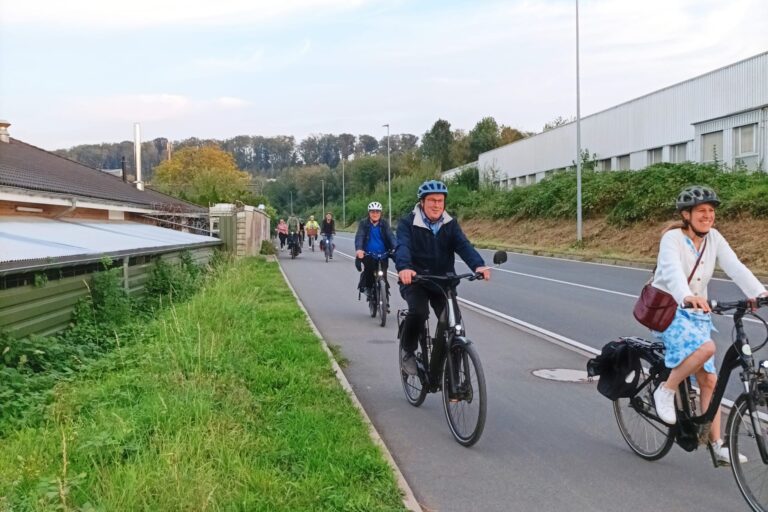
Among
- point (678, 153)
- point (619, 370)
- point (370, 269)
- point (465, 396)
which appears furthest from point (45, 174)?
point (678, 153)

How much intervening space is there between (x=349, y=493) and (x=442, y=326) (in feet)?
6.34

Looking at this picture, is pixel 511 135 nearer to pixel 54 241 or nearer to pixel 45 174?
pixel 45 174

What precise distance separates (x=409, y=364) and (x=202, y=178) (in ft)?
157

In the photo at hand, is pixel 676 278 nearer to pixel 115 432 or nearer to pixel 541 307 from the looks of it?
pixel 115 432

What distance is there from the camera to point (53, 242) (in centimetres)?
1042

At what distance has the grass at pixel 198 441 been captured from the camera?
383 centimetres

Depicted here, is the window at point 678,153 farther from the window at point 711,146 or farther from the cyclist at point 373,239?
the cyclist at point 373,239

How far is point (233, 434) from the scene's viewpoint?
187 inches

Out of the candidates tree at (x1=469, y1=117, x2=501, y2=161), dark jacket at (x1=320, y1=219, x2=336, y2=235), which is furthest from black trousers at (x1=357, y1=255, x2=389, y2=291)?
tree at (x1=469, y1=117, x2=501, y2=161)

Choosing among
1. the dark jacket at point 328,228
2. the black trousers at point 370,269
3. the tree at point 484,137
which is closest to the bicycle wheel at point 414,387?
the black trousers at point 370,269

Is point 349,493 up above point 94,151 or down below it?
below

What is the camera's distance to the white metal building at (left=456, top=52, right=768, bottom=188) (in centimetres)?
2742

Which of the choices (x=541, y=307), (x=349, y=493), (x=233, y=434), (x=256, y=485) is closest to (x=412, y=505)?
(x=349, y=493)

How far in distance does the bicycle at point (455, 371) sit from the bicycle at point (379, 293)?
5327 millimetres
